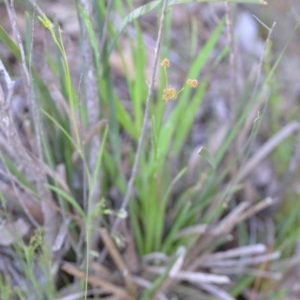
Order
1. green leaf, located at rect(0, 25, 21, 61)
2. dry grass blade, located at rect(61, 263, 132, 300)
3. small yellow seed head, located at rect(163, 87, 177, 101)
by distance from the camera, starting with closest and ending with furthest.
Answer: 1. small yellow seed head, located at rect(163, 87, 177, 101)
2. green leaf, located at rect(0, 25, 21, 61)
3. dry grass blade, located at rect(61, 263, 132, 300)

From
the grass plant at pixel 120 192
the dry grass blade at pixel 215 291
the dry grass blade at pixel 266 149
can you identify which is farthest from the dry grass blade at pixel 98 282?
the dry grass blade at pixel 266 149

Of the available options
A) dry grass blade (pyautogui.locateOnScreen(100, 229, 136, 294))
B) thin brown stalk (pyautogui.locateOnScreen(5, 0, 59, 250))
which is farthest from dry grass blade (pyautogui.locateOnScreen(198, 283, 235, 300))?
thin brown stalk (pyautogui.locateOnScreen(5, 0, 59, 250))

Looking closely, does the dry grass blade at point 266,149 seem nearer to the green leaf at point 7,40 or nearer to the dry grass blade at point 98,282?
the dry grass blade at point 98,282

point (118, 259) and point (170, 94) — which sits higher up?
point (170, 94)

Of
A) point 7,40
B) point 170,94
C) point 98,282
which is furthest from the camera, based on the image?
point 98,282

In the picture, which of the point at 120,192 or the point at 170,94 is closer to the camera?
the point at 170,94

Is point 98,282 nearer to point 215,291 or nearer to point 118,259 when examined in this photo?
point 118,259

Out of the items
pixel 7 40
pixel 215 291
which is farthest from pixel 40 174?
pixel 215 291

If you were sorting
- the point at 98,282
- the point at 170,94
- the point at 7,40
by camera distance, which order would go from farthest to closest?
1. the point at 98,282
2. the point at 7,40
3. the point at 170,94

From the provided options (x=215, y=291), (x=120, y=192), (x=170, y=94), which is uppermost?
(x=170, y=94)

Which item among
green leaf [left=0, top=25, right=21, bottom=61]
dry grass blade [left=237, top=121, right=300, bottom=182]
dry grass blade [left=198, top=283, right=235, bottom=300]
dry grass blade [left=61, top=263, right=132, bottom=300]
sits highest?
green leaf [left=0, top=25, right=21, bottom=61]

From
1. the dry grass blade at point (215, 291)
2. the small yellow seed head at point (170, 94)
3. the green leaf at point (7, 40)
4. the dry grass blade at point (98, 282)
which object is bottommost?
the dry grass blade at point (215, 291)

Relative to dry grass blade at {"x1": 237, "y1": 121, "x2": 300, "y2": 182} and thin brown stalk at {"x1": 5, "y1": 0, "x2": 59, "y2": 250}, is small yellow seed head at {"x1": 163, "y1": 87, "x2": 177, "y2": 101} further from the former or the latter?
dry grass blade at {"x1": 237, "y1": 121, "x2": 300, "y2": 182}
